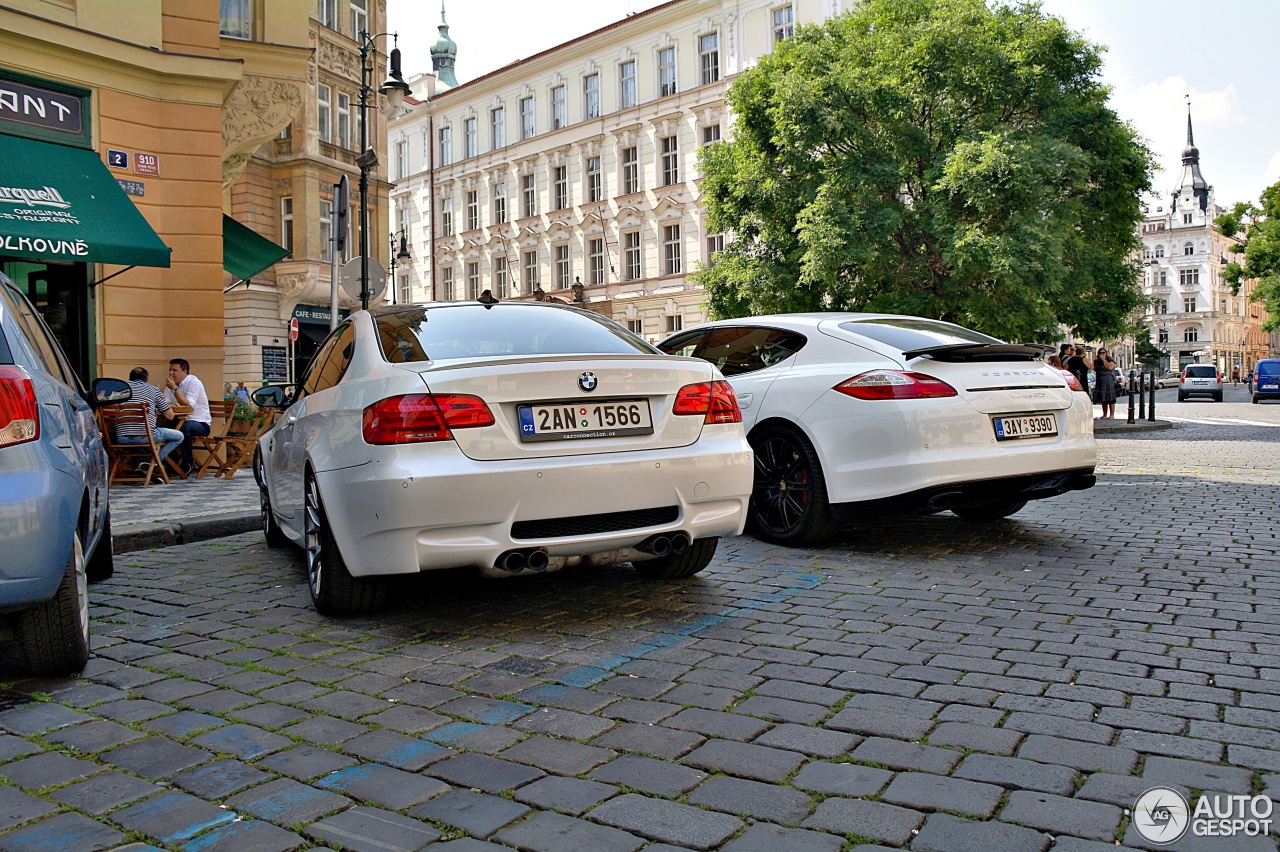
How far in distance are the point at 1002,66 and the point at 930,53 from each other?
1.66 metres

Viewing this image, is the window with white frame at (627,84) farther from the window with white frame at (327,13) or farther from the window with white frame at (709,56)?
the window with white frame at (327,13)

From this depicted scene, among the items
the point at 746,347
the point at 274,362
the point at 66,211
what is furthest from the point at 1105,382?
the point at 274,362

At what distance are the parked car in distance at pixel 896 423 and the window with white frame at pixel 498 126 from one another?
158 feet

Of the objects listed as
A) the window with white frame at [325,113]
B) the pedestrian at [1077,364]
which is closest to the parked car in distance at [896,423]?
the pedestrian at [1077,364]

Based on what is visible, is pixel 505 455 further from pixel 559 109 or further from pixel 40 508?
pixel 559 109

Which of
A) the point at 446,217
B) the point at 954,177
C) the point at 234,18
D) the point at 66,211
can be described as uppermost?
the point at 234,18

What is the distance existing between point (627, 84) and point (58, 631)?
4538cm

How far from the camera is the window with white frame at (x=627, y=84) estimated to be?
46000mm

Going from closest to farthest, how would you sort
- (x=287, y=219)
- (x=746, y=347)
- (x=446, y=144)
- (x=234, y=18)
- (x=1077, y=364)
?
(x=746, y=347), (x=1077, y=364), (x=234, y=18), (x=287, y=219), (x=446, y=144)

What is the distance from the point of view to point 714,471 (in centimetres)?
482

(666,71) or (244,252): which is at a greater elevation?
(666,71)

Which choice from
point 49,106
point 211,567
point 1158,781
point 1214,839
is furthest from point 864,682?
point 49,106

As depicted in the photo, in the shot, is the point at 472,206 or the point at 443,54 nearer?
the point at 472,206

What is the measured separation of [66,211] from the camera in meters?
11.7
